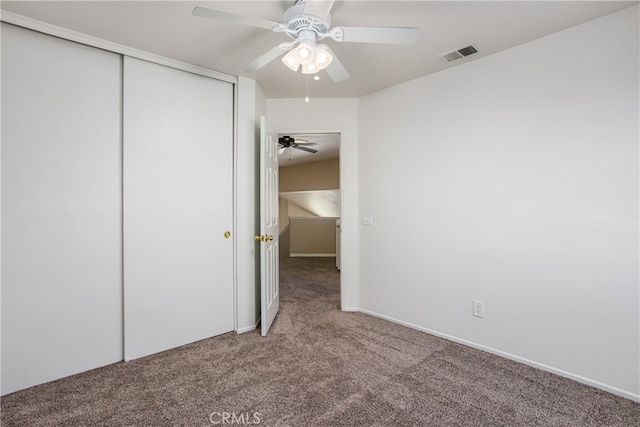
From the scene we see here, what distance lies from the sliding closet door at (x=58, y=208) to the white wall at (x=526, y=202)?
235 cm

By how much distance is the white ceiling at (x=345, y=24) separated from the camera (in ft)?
6.29

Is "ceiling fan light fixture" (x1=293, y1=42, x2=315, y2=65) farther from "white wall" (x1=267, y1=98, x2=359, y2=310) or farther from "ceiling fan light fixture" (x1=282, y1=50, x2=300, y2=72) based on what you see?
"white wall" (x1=267, y1=98, x2=359, y2=310)

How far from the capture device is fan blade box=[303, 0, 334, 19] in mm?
1524

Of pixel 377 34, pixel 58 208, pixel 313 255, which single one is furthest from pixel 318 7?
pixel 313 255

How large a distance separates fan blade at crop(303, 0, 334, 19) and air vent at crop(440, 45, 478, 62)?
1324 millimetres

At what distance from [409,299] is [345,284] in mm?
725

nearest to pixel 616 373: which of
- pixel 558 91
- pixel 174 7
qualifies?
pixel 558 91

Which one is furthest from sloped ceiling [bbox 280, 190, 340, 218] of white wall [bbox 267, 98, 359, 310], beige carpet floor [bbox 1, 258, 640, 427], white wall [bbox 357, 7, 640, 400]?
beige carpet floor [bbox 1, 258, 640, 427]

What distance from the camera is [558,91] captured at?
225 centimetres

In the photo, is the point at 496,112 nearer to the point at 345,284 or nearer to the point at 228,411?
the point at 345,284

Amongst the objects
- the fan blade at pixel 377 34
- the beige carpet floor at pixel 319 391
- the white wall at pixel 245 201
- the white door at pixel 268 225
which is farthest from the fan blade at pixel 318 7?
the beige carpet floor at pixel 319 391

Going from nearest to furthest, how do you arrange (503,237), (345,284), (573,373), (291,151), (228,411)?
(228,411)
(573,373)
(503,237)
(345,284)
(291,151)

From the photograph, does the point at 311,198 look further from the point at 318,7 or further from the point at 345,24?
the point at 318,7

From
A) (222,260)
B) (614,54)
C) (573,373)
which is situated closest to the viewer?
(614,54)
